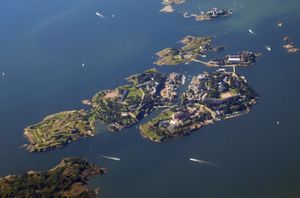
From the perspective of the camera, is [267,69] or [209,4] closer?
[267,69]

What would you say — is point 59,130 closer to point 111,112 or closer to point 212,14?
point 111,112

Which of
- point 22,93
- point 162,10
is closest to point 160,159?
point 22,93

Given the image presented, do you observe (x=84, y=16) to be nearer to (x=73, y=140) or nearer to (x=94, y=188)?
(x=73, y=140)

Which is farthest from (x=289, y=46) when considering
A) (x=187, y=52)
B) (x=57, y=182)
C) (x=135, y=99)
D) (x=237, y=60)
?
(x=57, y=182)

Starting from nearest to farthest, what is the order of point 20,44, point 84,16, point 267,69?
point 267,69
point 20,44
point 84,16

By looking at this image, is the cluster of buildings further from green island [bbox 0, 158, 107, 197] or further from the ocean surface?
green island [bbox 0, 158, 107, 197]

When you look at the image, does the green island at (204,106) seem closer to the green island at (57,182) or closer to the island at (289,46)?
the green island at (57,182)

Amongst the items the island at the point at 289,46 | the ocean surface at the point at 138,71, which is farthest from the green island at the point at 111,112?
the island at the point at 289,46
